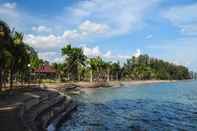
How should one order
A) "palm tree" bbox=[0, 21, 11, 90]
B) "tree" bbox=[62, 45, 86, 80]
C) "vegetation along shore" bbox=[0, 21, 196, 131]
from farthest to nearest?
1. "tree" bbox=[62, 45, 86, 80]
2. "palm tree" bbox=[0, 21, 11, 90]
3. "vegetation along shore" bbox=[0, 21, 196, 131]

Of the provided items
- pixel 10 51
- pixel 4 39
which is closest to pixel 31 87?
pixel 10 51

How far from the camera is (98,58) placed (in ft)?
566

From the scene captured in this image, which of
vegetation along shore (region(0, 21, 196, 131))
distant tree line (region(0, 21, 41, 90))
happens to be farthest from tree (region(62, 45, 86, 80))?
distant tree line (region(0, 21, 41, 90))

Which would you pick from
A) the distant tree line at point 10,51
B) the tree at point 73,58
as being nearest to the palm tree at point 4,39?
the distant tree line at point 10,51

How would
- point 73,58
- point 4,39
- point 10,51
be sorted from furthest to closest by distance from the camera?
point 73,58 < point 10,51 < point 4,39

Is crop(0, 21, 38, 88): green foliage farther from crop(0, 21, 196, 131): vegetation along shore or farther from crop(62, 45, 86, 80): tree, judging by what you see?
crop(62, 45, 86, 80): tree

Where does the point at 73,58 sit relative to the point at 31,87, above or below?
above

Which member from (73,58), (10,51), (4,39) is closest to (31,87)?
(10,51)

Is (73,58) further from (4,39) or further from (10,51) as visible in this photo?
(4,39)

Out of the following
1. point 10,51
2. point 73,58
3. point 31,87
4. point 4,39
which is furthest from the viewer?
point 73,58

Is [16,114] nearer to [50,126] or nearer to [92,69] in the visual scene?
[50,126]

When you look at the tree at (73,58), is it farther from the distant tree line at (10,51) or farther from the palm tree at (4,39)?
the palm tree at (4,39)

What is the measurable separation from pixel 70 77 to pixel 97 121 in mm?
134380

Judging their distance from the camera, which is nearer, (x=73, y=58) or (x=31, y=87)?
(x=31, y=87)
